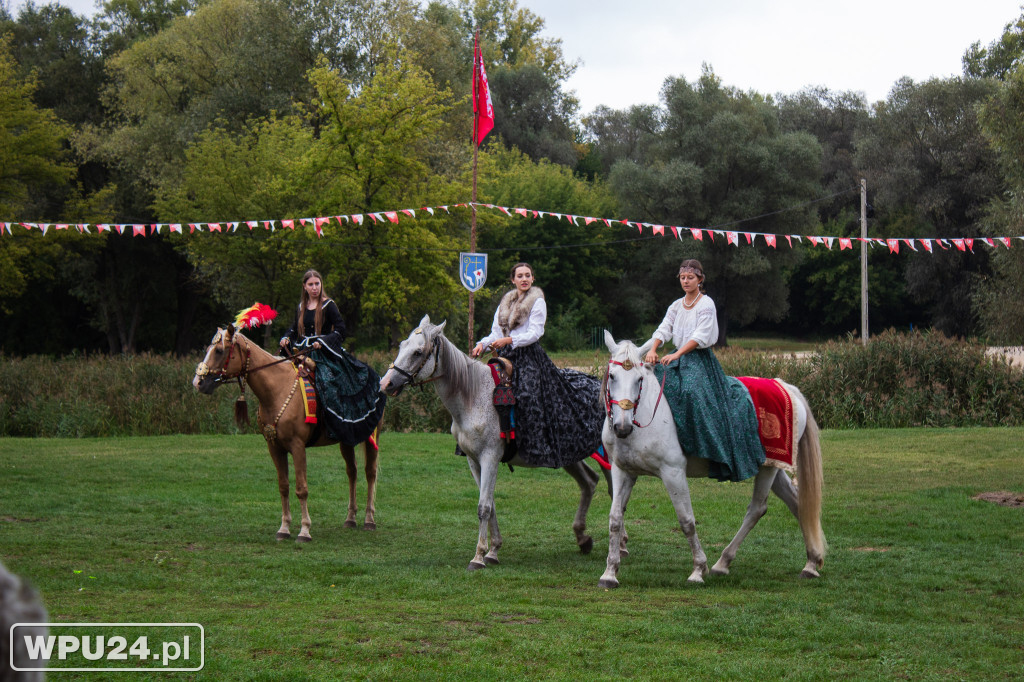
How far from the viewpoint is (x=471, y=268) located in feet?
77.3

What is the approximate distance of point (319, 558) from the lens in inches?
311

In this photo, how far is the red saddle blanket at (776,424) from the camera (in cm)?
712

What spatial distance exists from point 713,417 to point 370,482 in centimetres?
425

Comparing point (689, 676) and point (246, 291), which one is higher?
point (246, 291)

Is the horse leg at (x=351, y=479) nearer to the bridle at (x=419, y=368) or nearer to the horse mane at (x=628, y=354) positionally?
the bridle at (x=419, y=368)

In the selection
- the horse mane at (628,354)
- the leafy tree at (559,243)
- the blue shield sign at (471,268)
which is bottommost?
the horse mane at (628,354)

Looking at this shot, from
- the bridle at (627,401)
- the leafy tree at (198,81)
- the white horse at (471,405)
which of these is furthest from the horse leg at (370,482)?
the leafy tree at (198,81)

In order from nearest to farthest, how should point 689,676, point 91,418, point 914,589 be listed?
1. point 689,676
2. point 914,589
3. point 91,418

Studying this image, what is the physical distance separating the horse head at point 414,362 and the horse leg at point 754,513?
2748 millimetres

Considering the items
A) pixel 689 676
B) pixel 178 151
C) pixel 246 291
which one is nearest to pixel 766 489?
pixel 689 676

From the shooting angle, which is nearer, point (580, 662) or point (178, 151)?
point (580, 662)

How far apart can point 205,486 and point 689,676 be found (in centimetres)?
898

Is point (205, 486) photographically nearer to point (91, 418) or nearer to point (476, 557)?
point (476, 557)

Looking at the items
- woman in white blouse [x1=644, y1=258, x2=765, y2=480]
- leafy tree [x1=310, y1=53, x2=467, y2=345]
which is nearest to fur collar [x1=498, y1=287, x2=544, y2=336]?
woman in white blouse [x1=644, y1=258, x2=765, y2=480]
